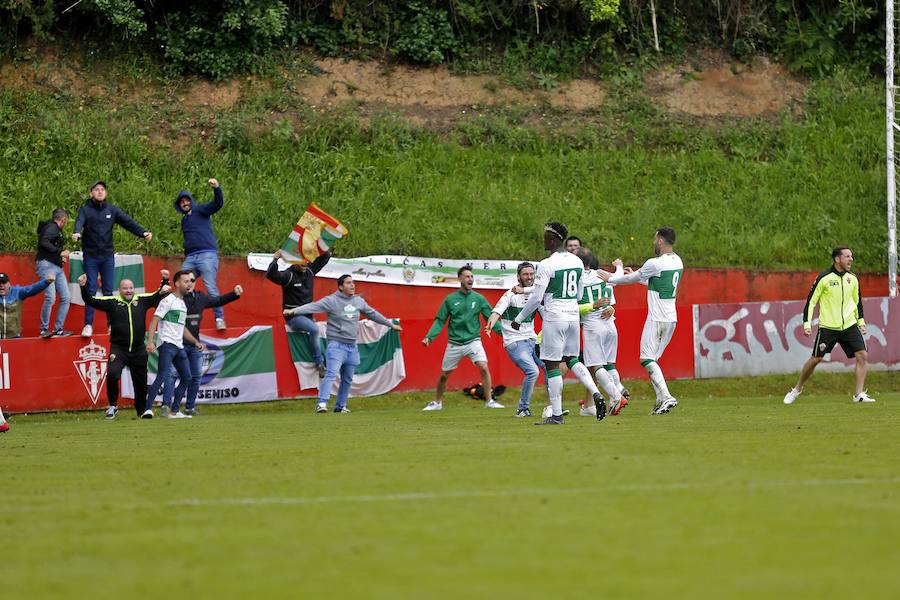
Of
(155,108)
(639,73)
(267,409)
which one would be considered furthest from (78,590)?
(639,73)

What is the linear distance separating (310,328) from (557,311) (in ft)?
26.8

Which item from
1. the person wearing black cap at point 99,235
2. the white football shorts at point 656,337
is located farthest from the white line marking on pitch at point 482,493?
the person wearing black cap at point 99,235

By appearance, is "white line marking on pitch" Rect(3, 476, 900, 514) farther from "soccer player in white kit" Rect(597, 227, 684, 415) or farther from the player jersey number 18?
"soccer player in white kit" Rect(597, 227, 684, 415)

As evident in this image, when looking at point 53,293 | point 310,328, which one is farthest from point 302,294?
point 53,293

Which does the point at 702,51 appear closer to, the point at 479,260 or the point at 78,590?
the point at 479,260

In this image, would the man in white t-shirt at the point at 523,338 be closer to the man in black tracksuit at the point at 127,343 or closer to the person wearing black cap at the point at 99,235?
the man in black tracksuit at the point at 127,343

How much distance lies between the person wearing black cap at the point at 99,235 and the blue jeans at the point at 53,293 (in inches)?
15.8

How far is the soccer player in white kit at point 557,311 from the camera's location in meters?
14.3

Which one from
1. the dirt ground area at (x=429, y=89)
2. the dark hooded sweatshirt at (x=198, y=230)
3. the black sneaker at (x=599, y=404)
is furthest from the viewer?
the dirt ground area at (x=429, y=89)

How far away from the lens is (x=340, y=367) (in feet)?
68.0

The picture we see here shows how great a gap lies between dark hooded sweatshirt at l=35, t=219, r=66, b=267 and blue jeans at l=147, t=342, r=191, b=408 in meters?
3.83

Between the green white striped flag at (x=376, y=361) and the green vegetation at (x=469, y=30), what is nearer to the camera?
the green white striped flag at (x=376, y=361)

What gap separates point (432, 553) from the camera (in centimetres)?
584

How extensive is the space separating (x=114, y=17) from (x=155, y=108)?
8.33ft
